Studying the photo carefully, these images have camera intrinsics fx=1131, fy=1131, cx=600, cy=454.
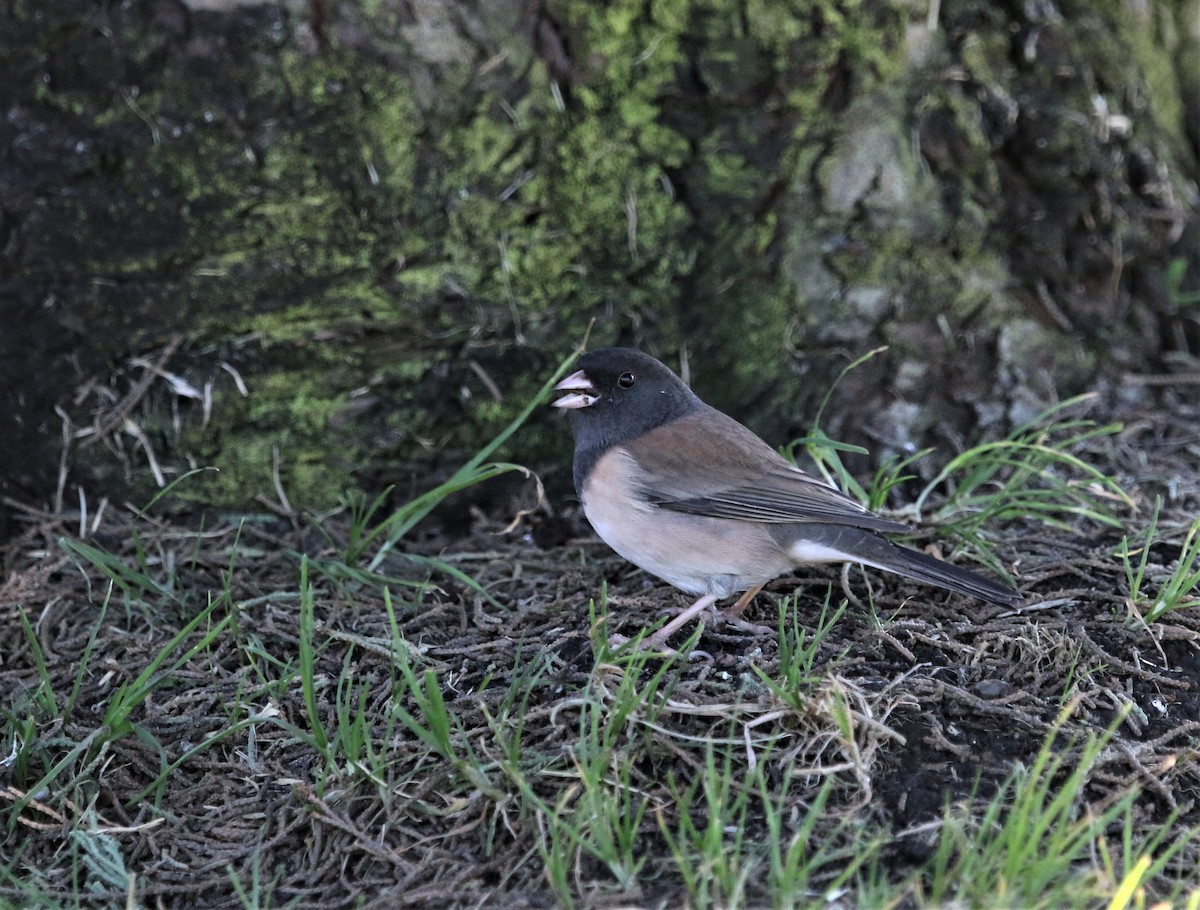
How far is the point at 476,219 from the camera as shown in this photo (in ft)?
11.6

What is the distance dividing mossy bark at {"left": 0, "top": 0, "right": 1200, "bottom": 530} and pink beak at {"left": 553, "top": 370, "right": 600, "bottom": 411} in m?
0.36

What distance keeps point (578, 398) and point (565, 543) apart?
0.54 metres

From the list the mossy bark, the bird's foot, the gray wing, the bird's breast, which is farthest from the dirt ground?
the mossy bark

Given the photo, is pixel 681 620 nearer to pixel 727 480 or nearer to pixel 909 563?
pixel 727 480

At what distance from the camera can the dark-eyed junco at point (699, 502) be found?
295 cm

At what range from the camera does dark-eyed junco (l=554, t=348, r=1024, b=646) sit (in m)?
2.95

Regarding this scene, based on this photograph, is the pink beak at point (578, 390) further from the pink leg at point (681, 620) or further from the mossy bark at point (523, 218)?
the pink leg at point (681, 620)

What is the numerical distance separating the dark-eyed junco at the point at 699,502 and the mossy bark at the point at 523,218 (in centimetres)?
42

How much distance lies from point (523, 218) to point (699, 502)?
1.11m

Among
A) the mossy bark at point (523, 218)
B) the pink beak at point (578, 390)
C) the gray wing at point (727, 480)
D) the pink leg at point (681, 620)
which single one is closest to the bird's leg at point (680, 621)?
the pink leg at point (681, 620)

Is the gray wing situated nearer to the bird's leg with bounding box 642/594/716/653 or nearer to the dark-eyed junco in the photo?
the dark-eyed junco

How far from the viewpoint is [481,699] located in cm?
266

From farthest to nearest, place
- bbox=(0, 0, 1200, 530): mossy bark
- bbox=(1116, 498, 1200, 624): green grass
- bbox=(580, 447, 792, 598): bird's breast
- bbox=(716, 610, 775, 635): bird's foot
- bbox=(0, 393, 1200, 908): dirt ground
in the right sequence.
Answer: bbox=(0, 0, 1200, 530): mossy bark → bbox=(580, 447, 792, 598): bird's breast → bbox=(716, 610, 775, 635): bird's foot → bbox=(1116, 498, 1200, 624): green grass → bbox=(0, 393, 1200, 908): dirt ground

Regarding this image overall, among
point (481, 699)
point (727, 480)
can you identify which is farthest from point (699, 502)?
point (481, 699)
